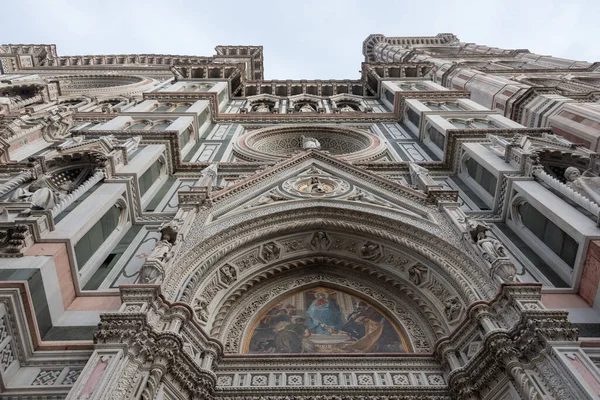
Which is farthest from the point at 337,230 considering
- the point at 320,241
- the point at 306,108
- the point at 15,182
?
the point at 306,108

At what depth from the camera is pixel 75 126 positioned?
1748cm

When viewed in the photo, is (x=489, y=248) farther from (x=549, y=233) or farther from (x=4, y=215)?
(x=4, y=215)

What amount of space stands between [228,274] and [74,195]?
3472mm

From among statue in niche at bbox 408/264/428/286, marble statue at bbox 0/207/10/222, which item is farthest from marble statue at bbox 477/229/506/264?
marble statue at bbox 0/207/10/222

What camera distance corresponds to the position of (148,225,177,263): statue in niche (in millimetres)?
7508

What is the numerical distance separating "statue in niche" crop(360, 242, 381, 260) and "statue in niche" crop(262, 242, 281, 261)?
1.89 m

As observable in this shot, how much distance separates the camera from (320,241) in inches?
403

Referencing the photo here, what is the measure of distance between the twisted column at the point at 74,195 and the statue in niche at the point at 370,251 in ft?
20.0

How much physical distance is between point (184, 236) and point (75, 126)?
38.4 feet

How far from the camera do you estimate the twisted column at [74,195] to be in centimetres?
810

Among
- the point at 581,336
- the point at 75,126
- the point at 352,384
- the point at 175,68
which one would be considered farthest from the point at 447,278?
the point at 175,68

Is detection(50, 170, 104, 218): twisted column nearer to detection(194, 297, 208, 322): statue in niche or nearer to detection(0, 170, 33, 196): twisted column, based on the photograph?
detection(0, 170, 33, 196): twisted column

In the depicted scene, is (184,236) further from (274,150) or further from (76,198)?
(274,150)

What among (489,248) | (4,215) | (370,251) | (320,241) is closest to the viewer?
(4,215)
